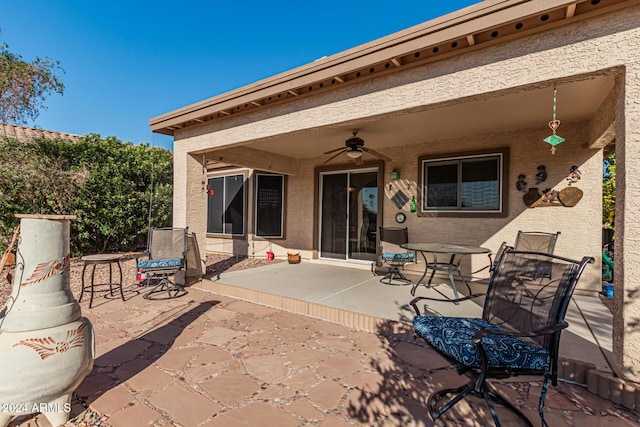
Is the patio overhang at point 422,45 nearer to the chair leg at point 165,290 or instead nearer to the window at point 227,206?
the chair leg at point 165,290

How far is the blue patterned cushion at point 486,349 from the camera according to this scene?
5.61 ft

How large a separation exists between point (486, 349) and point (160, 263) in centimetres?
435

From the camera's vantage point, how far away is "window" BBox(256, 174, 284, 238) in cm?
786

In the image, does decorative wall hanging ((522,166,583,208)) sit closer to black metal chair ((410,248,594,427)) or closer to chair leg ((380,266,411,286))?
chair leg ((380,266,411,286))

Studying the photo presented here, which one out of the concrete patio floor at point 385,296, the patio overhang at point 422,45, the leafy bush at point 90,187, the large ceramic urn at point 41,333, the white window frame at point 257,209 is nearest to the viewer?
the large ceramic urn at point 41,333

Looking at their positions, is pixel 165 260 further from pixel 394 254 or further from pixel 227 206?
pixel 227 206

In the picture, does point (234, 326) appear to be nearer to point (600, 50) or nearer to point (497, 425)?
point (497, 425)

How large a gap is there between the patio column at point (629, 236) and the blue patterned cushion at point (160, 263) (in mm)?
4972

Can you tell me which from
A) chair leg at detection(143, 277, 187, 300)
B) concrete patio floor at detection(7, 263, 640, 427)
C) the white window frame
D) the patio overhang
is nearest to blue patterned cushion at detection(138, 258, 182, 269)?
chair leg at detection(143, 277, 187, 300)

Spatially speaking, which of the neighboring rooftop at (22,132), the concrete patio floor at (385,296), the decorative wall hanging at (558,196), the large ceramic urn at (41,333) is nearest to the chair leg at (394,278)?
the concrete patio floor at (385,296)

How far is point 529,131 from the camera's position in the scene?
487 cm

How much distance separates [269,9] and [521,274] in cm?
903

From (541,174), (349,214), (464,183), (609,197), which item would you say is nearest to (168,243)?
(349,214)

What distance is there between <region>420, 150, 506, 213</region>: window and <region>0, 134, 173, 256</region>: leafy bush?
5.62m
